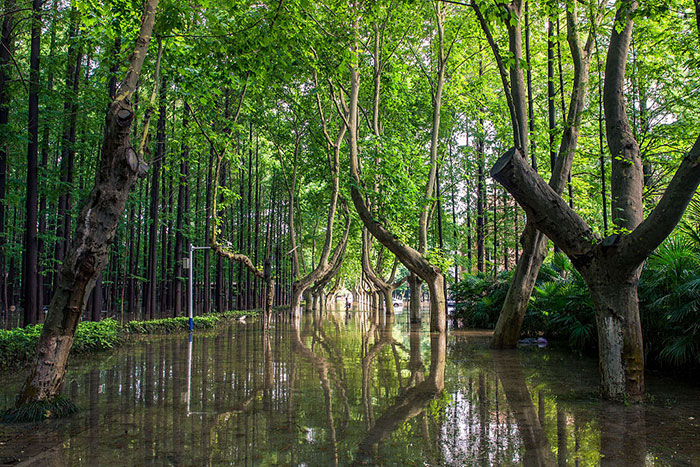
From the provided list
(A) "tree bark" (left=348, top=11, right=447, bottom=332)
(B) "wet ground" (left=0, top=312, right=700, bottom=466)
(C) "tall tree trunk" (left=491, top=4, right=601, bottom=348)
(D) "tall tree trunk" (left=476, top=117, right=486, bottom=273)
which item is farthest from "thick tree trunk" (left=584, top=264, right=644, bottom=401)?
(D) "tall tree trunk" (left=476, top=117, right=486, bottom=273)

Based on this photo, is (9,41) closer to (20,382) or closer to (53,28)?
(53,28)

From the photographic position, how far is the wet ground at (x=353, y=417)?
431 centimetres

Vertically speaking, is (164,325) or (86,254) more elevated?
(86,254)

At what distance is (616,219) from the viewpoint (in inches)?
280

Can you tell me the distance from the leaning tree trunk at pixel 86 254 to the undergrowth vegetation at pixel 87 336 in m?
4.54

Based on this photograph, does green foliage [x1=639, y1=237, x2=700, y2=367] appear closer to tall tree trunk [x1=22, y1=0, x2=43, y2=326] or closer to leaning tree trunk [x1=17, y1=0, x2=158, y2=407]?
leaning tree trunk [x1=17, y1=0, x2=158, y2=407]

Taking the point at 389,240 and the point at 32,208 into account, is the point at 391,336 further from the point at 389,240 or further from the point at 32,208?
the point at 32,208

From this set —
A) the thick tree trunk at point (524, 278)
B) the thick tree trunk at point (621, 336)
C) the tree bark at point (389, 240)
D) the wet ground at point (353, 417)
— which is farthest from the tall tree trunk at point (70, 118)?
the thick tree trunk at point (621, 336)

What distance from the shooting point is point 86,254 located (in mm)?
5680

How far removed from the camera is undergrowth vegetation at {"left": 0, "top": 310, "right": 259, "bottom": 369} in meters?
9.38

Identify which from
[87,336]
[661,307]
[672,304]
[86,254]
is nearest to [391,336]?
[87,336]

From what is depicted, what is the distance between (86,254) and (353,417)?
12.1 feet

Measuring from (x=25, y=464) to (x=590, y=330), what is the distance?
10559mm

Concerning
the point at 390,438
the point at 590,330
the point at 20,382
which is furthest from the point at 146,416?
the point at 590,330
